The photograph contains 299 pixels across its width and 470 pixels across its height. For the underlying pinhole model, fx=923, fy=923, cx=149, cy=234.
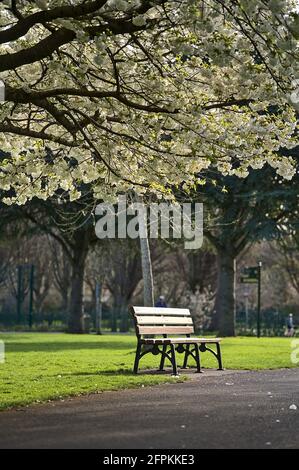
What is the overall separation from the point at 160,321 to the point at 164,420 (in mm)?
6603

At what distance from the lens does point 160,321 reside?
15.6 meters

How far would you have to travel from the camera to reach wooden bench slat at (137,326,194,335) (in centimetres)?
1476

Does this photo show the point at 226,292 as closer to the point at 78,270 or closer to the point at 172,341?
the point at 78,270

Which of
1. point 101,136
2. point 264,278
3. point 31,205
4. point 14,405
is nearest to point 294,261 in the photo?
point 264,278

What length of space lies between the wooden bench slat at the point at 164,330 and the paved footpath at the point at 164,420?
1.87 meters

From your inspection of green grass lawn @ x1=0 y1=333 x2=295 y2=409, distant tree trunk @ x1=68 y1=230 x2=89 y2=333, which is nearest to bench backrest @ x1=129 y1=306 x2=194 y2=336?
green grass lawn @ x1=0 y1=333 x2=295 y2=409

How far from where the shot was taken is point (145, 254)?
21562 millimetres

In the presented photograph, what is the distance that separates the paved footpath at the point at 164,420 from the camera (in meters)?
7.69

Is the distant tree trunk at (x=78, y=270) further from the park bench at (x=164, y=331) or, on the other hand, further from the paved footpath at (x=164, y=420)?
the paved footpath at (x=164, y=420)

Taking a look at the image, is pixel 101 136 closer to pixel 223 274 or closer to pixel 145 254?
pixel 145 254

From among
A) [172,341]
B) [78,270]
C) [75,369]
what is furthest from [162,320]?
[78,270]

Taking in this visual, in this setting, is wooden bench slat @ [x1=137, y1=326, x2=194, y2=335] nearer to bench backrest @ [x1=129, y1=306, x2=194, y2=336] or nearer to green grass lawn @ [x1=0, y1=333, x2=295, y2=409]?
bench backrest @ [x1=129, y1=306, x2=194, y2=336]
